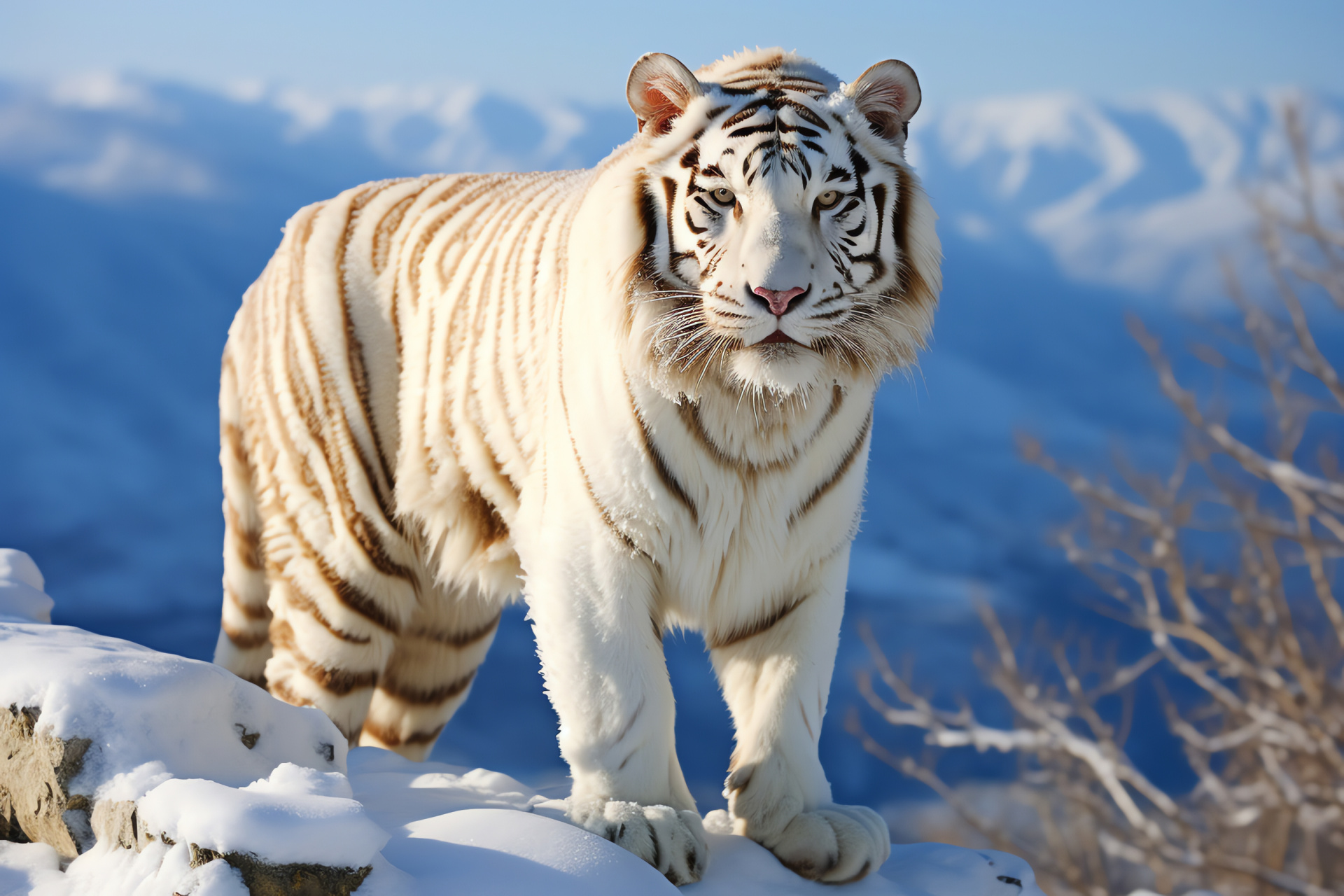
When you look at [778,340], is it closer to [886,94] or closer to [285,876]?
[886,94]

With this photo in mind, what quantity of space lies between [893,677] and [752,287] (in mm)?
5542

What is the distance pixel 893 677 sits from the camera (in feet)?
21.9

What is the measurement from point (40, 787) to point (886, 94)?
1.78 meters

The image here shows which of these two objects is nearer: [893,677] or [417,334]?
[417,334]

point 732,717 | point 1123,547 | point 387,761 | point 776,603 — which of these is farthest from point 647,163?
point 1123,547

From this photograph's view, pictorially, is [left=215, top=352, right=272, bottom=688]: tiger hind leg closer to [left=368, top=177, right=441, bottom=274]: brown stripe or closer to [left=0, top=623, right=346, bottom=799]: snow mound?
[left=368, top=177, right=441, bottom=274]: brown stripe

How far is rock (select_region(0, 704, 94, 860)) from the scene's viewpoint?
1.58 m

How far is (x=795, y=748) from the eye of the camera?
1868mm

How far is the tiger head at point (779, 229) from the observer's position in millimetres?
1596

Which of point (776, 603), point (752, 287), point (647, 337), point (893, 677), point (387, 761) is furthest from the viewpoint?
point (893, 677)

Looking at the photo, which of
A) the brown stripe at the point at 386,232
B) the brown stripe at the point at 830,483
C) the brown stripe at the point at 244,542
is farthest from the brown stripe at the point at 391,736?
the brown stripe at the point at 830,483

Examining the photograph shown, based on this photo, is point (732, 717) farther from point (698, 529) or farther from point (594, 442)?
point (594, 442)

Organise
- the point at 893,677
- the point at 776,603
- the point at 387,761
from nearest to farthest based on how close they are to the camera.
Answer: the point at 776,603 < the point at 387,761 < the point at 893,677

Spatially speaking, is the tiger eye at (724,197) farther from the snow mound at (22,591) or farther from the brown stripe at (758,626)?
the snow mound at (22,591)
